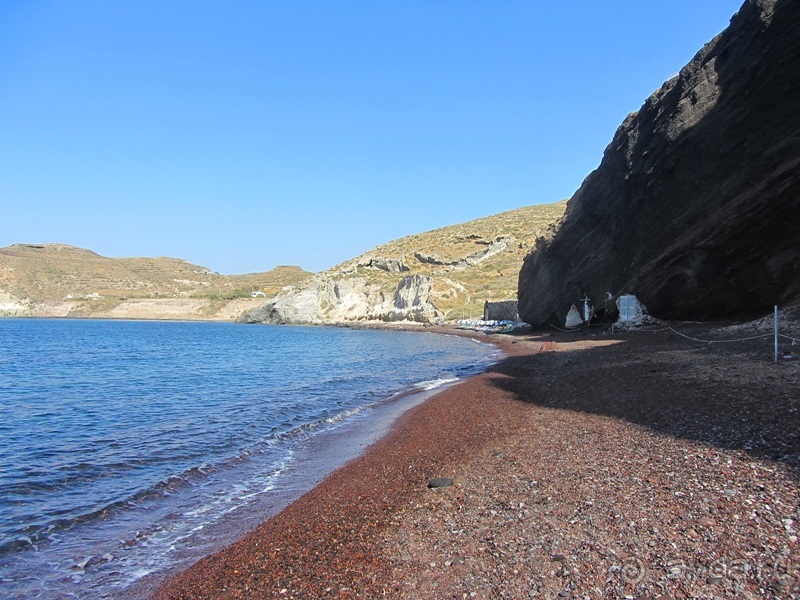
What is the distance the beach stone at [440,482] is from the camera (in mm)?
8227

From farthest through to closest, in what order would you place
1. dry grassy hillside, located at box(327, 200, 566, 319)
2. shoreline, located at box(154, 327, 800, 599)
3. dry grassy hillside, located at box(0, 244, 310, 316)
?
1. dry grassy hillside, located at box(0, 244, 310, 316)
2. dry grassy hillside, located at box(327, 200, 566, 319)
3. shoreline, located at box(154, 327, 800, 599)

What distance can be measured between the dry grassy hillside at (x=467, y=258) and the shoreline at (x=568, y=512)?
6701cm

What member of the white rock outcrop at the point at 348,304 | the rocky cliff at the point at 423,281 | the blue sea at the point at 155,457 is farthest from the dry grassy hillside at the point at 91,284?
the blue sea at the point at 155,457

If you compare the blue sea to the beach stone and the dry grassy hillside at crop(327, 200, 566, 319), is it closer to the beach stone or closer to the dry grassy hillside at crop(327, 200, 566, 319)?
the beach stone

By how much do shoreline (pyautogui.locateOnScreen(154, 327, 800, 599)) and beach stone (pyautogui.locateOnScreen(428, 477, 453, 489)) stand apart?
14cm

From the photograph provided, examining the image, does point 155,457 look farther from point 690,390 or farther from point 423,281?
point 423,281

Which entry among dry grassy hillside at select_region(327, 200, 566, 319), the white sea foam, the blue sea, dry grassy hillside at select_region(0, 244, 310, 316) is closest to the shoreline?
the blue sea

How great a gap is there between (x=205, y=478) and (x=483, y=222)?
14575cm

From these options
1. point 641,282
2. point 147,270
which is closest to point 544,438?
point 641,282

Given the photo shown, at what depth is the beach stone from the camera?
8.23 m

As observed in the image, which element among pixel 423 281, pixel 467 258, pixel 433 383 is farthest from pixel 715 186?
pixel 467 258

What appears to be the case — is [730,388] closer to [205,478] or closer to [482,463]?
[482,463]

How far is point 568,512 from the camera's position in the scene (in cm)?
614

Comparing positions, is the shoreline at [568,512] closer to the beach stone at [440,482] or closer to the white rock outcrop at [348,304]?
the beach stone at [440,482]
